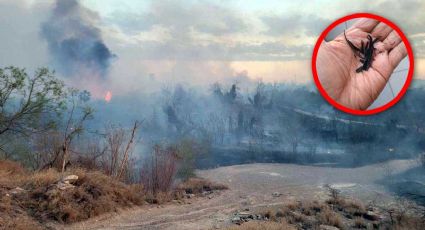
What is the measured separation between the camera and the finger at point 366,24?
4.04 meters

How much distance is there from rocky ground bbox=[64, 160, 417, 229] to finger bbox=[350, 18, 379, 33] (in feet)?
22.0

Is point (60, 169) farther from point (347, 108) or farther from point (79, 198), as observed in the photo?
point (347, 108)

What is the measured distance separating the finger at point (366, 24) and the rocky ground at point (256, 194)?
6.70 m

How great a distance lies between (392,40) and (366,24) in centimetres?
33

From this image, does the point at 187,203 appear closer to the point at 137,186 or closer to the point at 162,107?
the point at 137,186

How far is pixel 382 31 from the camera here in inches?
160

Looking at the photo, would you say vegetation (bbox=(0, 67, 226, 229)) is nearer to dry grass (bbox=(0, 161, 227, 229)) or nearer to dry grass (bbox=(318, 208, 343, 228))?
dry grass (bbox=(0, 161, 227, 229))

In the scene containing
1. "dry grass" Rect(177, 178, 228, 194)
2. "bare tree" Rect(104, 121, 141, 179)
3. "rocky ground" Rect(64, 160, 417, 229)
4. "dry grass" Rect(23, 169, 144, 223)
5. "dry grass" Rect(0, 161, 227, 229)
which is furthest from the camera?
"dry grass" Rect(177, 178, 228, 194)

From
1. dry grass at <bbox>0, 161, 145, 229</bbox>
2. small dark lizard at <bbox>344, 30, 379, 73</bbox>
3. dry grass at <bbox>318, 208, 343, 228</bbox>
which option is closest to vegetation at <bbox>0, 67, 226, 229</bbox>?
dry grass at <bbox>0, 161, 145, 229</bbox>

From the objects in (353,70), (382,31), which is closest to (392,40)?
(382,31)

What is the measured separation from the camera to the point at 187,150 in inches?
826

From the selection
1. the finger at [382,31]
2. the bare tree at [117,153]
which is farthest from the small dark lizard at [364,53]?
the bare tree at [117,153]

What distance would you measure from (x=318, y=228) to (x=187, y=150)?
1219cm

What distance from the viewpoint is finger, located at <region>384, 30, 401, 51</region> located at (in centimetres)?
399
